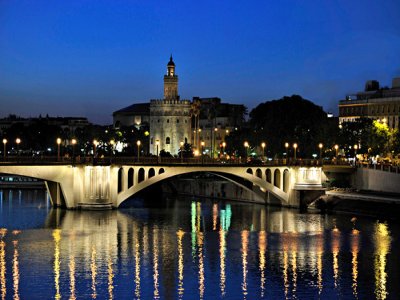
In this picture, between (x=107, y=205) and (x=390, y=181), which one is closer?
(x=107, y=205)

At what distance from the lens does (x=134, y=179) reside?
9025 cm

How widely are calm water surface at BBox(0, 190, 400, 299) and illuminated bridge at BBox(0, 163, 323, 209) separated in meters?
2.37

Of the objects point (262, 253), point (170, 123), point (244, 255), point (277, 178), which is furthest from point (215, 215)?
point (170, 123)

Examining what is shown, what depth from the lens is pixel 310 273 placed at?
190 feet

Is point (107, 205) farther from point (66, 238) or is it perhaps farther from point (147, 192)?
point (147, 192)

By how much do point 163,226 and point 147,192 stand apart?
43.7 metres

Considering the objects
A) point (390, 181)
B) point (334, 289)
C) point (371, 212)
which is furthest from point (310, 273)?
point (390, 181)

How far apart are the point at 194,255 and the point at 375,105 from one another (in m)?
94.2

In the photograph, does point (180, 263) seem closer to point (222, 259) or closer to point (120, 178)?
point (222, 259)

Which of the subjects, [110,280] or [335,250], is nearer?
[110,280]

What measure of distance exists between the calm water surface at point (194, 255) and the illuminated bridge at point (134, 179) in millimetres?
2370

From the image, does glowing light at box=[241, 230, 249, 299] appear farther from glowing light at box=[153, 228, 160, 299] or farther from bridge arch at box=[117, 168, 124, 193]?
bridge arch at box=[117, 168, 124, 193]

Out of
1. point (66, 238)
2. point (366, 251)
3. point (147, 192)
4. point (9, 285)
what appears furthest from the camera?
point (147, 192)

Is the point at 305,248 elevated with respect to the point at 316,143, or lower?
lower
